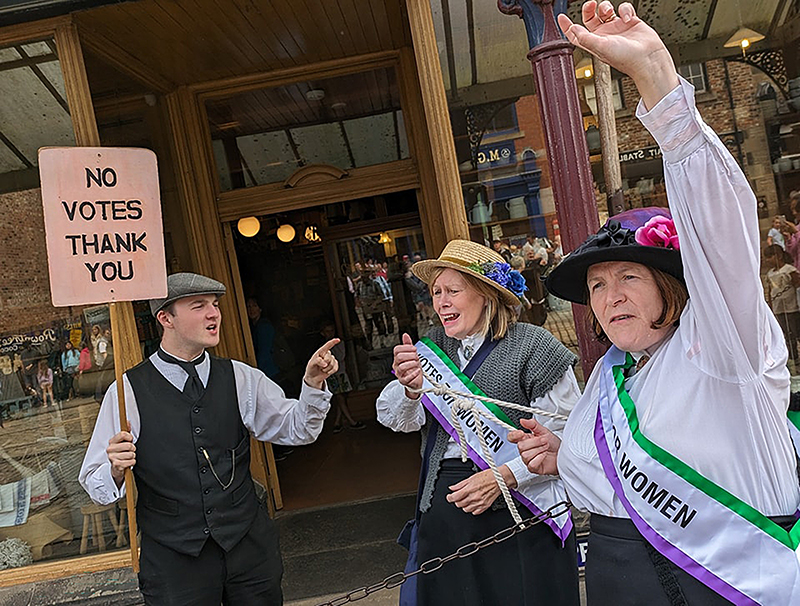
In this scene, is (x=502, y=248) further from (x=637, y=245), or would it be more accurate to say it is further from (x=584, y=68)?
(x=637, y=245)

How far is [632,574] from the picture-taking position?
1.57m

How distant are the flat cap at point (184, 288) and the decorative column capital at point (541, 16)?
1739 mm

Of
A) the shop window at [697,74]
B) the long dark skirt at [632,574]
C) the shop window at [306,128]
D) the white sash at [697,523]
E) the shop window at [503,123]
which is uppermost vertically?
the shop window at [306,128]

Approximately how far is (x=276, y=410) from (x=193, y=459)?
0.43 metres

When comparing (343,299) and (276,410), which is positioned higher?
(343,299)

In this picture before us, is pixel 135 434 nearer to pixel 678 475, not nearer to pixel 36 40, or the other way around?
pixel 678 475

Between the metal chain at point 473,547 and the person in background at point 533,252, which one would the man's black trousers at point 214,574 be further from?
the person in background at point 533,252

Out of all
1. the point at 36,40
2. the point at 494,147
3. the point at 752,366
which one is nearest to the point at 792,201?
the point at 494,147

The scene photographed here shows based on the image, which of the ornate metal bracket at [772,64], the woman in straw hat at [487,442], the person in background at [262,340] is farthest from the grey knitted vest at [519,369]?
the person in background at [262,340]

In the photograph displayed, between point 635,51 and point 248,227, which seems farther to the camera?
point 248,227

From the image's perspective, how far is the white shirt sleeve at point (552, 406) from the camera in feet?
7.81

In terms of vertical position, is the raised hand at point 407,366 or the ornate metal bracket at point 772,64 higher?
the ornate metal bracket at point 772,64

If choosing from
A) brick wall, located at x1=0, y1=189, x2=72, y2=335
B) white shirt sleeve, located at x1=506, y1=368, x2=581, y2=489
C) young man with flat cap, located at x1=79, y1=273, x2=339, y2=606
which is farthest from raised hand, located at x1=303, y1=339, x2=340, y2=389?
brick wall, located at x1=0, y1=189, x2=72, y2=335

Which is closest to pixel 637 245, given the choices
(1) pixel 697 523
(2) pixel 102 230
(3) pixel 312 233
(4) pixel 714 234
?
(4) pixel 714 234
